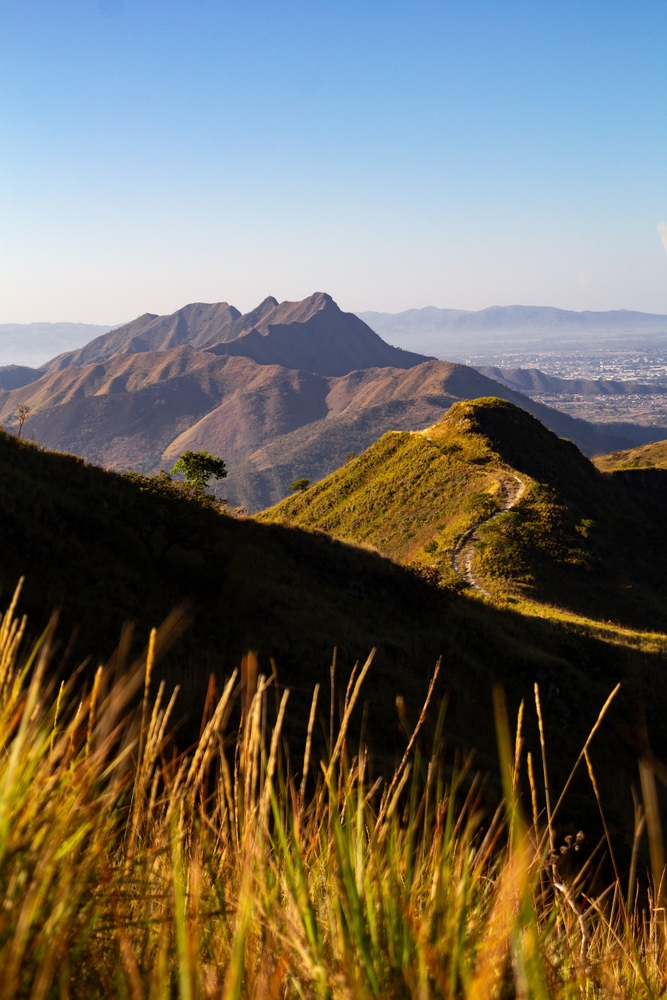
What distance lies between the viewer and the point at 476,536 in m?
40.4

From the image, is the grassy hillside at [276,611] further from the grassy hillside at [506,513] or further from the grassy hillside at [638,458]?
the grassy hillside at [638,458]

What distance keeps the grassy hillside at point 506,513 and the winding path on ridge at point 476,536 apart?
256 mm

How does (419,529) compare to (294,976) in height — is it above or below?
below

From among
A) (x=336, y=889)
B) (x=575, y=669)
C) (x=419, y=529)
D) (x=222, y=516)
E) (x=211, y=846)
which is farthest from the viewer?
(x=419, y=529)

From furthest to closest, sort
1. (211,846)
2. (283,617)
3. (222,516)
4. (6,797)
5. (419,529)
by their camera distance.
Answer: (419,529) < (222,516) < (283,617) < (211,846) < (6,797)

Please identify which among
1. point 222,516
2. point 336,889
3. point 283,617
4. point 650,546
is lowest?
point 650,546

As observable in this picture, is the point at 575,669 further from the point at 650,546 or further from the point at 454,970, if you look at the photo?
the point at 650,546

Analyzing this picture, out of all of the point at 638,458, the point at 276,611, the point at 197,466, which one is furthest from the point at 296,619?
the point at 638,458

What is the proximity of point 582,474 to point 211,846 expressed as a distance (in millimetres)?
61217

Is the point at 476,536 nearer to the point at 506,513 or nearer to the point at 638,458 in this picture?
the point at 506,513

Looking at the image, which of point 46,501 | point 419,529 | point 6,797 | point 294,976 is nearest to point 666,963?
point 294,976

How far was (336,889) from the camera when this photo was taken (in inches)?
63.5

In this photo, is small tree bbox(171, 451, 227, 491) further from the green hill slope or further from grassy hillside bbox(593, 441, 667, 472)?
grassy hillside bbox(593, 441, 667, 472)

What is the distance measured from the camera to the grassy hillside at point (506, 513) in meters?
36.7
